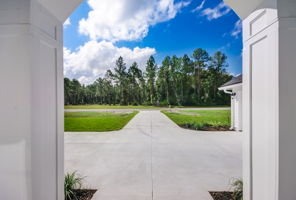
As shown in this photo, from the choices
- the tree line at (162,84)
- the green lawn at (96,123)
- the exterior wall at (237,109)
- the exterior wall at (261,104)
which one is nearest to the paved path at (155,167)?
the exterior wall at (261,104)

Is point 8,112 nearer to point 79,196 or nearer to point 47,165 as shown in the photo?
point 47,165

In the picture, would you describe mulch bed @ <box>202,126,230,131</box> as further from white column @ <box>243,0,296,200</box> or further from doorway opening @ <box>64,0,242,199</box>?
white column @ <box>243,0,296,200</box>

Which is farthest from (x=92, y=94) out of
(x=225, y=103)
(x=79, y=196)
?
(x=79, y=196)

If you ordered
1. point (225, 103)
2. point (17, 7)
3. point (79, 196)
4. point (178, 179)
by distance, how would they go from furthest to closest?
point (225, 103) < point (178, 179) < point (79, 196) < point (17, 7)

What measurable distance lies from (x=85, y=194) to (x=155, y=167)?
61.8 inches

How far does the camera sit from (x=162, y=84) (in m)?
18.9

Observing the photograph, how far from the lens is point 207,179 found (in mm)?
2906

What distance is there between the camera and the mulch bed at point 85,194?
2319 millimetres

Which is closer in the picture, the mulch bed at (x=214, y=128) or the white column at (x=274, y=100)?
the white column at (x=274, y=100)

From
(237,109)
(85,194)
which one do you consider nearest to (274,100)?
(85,194)

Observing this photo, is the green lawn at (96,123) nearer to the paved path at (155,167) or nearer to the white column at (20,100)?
the paved path at (155,167)

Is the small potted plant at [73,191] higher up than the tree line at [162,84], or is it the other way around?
the tree line at [162,84]

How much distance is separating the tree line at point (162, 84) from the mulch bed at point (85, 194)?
50.5 ft
